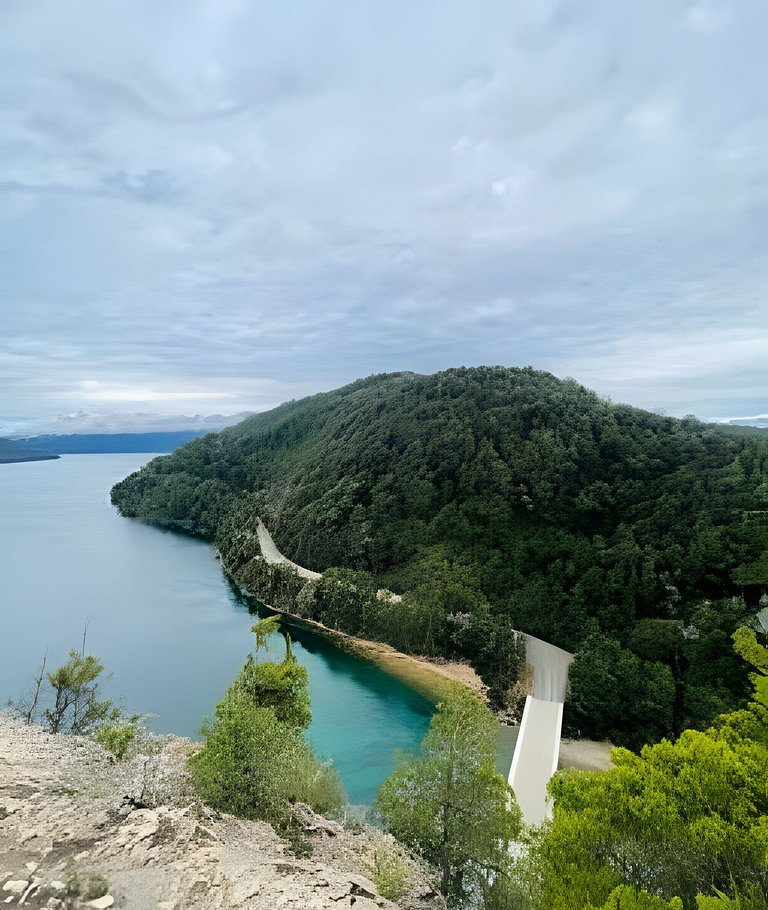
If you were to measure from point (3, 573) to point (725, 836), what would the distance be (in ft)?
210

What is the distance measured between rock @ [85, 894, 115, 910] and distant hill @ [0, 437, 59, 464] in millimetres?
179180

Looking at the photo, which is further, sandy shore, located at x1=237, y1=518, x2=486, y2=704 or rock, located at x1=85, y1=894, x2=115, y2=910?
sandy shore, located at x1=237, y1=518, x2=486, y2=704

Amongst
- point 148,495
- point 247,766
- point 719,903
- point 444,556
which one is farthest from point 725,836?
point 148,495

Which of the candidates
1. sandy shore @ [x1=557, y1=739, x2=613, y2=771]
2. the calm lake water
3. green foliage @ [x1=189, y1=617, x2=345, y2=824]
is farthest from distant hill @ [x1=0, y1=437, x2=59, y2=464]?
sandy shore @ [x1=557, y1=739, x2=613, y2=771]

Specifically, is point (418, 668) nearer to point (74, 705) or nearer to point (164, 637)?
point (164, 637)

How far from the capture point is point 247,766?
15.0 m

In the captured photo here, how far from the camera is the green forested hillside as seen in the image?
31250mm

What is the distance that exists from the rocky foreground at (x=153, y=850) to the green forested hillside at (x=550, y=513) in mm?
21024

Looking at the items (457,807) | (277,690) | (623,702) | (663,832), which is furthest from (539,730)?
(663,832)

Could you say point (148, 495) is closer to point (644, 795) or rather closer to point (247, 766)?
point (247, 766)

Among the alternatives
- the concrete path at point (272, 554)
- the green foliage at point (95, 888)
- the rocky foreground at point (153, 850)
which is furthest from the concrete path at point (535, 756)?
the concrete path at point (272, 554)

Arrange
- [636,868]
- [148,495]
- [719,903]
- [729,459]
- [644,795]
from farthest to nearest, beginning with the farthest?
[148,495]
[729,459]
[644,795]
[636,868]
[719,903]

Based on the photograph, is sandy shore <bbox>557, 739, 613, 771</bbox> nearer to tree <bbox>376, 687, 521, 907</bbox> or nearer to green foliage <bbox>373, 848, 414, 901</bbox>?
tree <bbox>376, 687, 521, 907</bbox>

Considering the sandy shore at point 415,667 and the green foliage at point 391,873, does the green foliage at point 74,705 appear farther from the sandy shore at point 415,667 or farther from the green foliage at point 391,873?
the sandy shore at point 415,667
